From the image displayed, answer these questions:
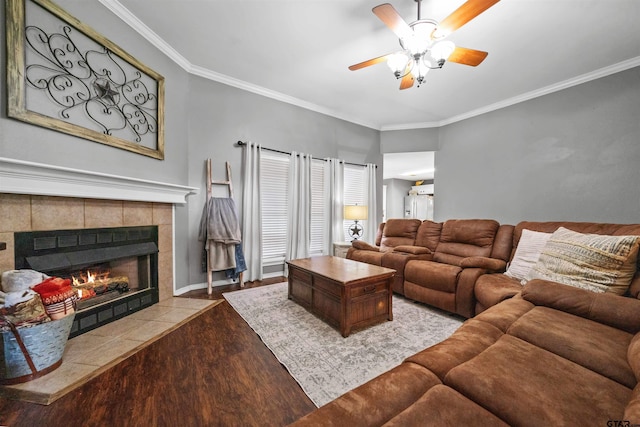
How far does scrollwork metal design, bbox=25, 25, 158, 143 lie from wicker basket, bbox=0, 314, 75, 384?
60.4 inches

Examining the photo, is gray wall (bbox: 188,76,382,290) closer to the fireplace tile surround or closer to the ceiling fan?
the fireplace tile surround

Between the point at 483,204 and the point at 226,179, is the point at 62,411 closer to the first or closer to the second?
the point at 226,179

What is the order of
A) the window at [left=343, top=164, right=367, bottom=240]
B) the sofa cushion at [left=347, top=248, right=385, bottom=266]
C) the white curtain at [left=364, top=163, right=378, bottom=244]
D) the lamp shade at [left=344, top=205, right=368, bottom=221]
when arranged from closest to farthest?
the sofa cushion at [left=347, top=248, right=385, bottom=266]
the lamp shade at [left=344, top=205, right=368, bottom=221]
the window at [left=343, top=164, right=367, bottom=240]
the white curtain at [left=364, top=163, right=378, bottom=244]

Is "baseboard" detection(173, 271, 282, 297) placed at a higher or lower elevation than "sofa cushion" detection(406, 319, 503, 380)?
lower

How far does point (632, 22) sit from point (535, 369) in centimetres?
344

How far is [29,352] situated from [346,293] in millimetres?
2044

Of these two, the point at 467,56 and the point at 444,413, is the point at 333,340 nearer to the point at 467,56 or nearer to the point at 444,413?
the point at 444,413

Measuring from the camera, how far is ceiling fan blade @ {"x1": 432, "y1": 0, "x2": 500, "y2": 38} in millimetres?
1526

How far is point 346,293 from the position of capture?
205 centimetres

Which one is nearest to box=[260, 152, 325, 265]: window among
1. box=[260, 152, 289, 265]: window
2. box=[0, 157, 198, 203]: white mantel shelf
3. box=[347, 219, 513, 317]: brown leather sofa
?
box=[260, 152, 289, 265]: window

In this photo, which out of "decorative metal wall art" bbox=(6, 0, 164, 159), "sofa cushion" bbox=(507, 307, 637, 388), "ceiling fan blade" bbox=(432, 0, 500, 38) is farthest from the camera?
"decorative metal wall art" bbox=(6, 0, 164, 159)

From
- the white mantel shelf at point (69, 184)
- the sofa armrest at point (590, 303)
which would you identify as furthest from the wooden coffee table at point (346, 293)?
the white mantel shelf at point (69, 184)

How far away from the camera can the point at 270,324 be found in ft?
7.49

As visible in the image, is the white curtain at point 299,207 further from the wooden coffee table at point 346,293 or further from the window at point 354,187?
the wooden coffee table at point 346,293
